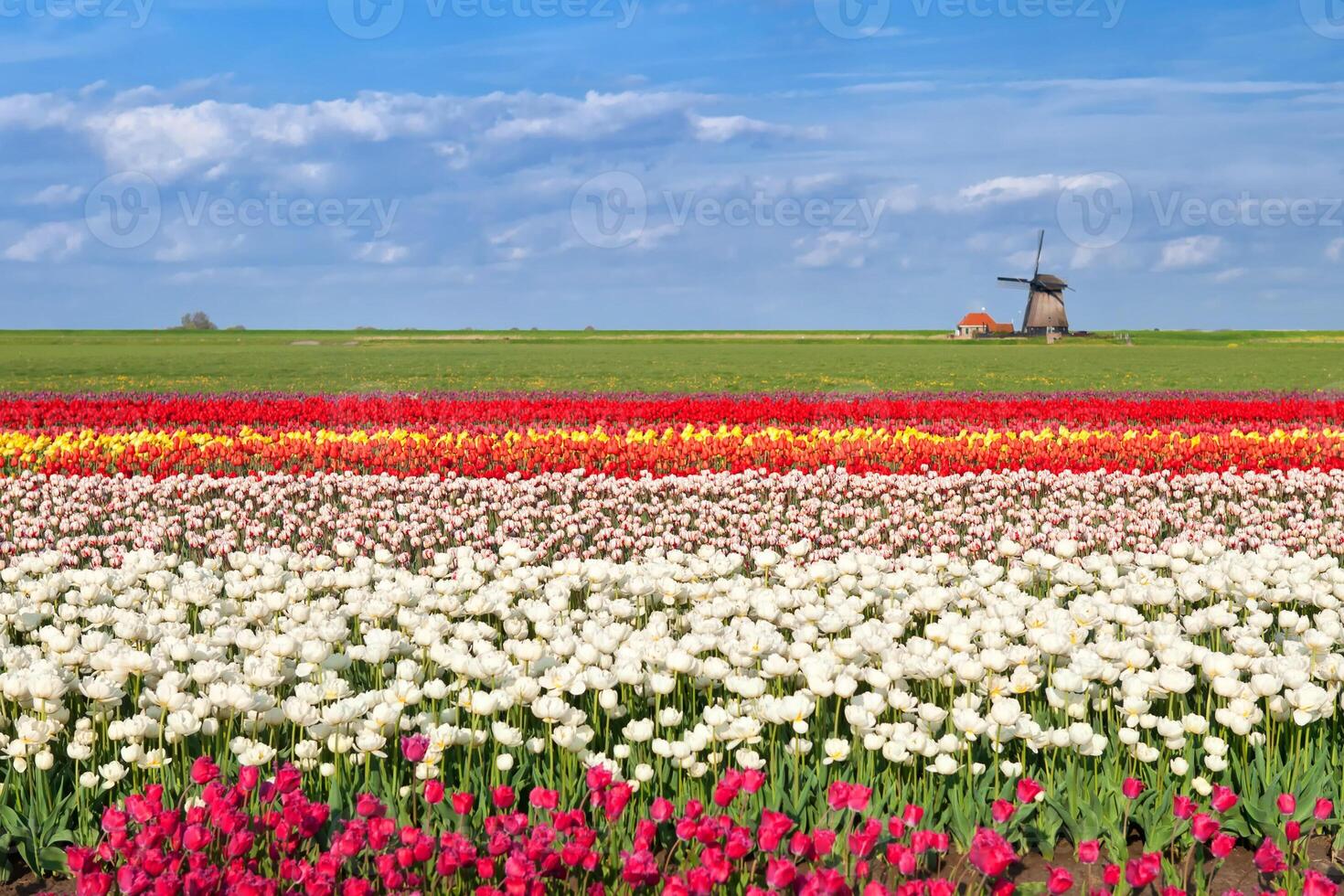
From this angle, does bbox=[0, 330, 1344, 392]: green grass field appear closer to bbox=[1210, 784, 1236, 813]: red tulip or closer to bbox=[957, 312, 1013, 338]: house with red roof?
bbox=[1210, 784, 1236, 813]: red tulip

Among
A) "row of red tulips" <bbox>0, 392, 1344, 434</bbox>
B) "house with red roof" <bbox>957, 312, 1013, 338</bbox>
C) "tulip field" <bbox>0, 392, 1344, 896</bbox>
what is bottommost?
"tulip field" <bbox>0, 392, 1344, 896</bbox>

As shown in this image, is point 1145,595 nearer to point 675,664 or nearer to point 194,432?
point 675,664

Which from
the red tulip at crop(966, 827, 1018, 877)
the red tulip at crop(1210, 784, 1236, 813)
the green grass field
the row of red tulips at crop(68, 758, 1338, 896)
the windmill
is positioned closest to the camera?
the red tulip at crop(966, 827, 1018, 877)

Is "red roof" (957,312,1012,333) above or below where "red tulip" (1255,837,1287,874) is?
above

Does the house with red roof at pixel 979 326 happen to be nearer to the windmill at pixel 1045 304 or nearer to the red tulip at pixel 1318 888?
the windmill at pixel 1045 304

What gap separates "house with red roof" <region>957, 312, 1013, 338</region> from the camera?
14388cm

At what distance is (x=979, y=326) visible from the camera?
476 ft

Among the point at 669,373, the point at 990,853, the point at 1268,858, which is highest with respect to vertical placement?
the point at 669,373

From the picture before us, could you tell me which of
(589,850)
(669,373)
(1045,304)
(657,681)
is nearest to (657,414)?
(657,681)

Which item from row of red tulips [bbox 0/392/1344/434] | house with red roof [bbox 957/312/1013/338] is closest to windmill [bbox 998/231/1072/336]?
house with red roof [bbox 957/312/1013/338]

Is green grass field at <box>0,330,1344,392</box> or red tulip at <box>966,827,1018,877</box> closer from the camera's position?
red tulip at <box>966,827,1018,877</box>

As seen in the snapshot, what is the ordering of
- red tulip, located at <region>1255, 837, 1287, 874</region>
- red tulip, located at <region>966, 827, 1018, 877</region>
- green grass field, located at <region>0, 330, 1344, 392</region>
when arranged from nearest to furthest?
red tulip, located at <region>966, 827, 1018, 877</region>
red tulip, located at <region>1255, 837, 1287, 874</region>
green grass field, located at <region>0, 330, 1344, 392</region>

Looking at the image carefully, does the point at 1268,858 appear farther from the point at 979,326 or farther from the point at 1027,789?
the point at 979,326

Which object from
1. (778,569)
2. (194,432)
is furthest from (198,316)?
(778,569)
